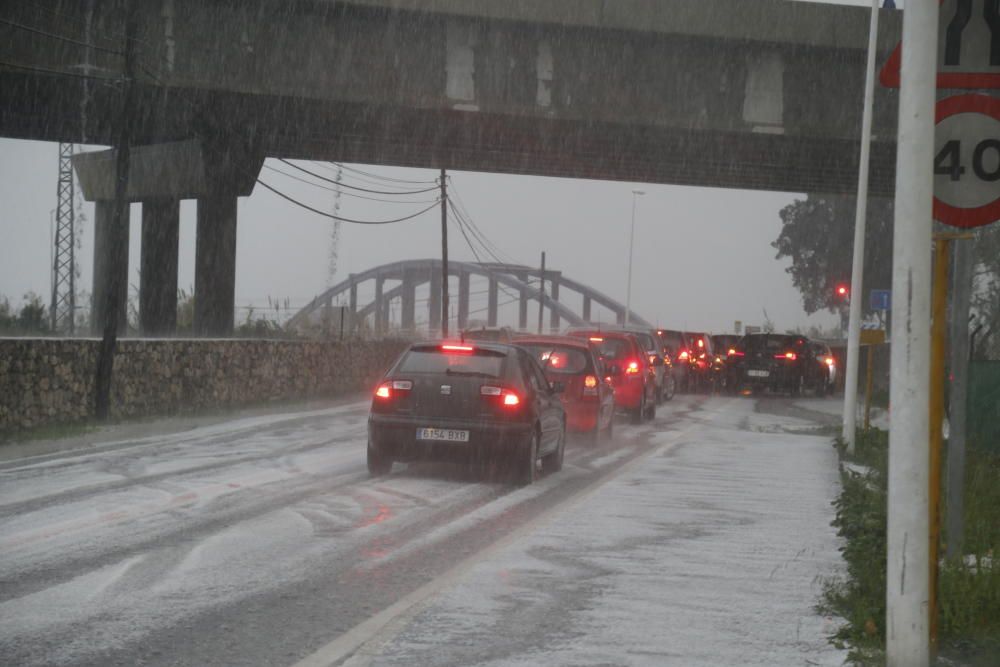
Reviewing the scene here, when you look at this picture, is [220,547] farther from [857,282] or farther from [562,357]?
[857,282]

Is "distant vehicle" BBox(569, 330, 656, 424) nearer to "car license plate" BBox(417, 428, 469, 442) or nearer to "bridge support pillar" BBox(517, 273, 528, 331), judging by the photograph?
"car license plate" BBox(417, 428, 469, 442)

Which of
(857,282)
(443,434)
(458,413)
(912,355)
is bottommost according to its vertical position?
(443,434)

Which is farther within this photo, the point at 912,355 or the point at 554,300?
the point at 554,300

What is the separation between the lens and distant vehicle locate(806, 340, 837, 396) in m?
42.6

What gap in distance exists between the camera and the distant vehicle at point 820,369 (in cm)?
4262

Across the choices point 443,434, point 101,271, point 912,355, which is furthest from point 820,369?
point 912,355

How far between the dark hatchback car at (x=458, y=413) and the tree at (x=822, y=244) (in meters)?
65.5

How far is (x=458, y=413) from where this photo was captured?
1408cm

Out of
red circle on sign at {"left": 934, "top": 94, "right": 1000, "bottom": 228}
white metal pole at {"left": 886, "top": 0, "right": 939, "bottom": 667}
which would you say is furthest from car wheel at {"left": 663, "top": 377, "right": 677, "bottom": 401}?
white metal pole at {"left": 886, "top": 0, "right": 939, "bottom": 667}

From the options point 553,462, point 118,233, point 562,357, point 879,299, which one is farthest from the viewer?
point 879,299

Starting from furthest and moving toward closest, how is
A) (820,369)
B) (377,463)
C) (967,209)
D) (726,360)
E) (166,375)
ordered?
(726,360)
(820,369)
(166,375)
(377,463)
(967,209)

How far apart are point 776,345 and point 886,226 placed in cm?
3779

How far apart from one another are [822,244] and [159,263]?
57353 mm

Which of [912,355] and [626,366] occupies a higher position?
[912,355]
